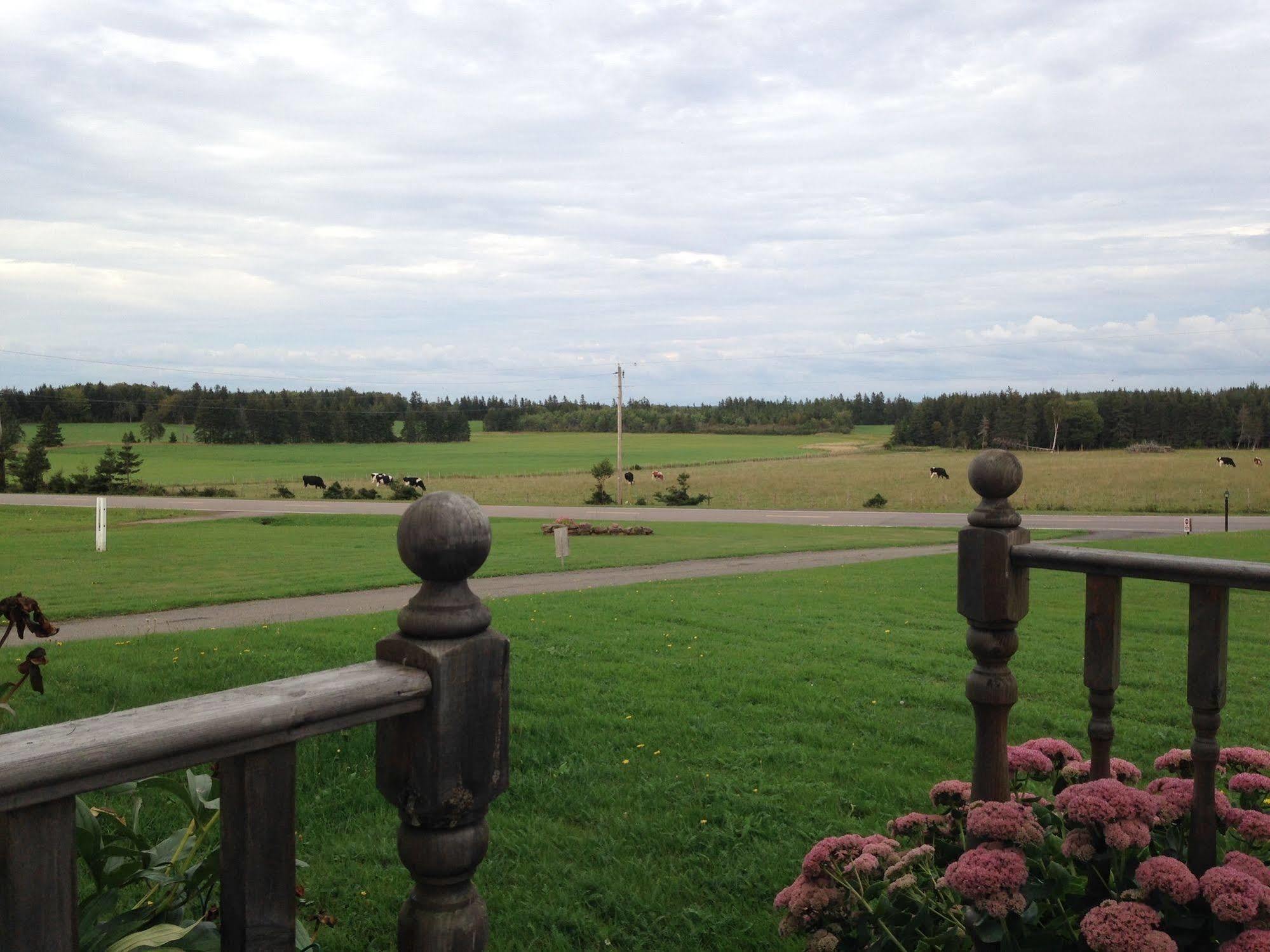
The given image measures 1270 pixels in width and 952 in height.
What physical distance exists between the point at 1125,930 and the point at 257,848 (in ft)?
7.00

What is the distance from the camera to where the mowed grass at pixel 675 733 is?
401cm

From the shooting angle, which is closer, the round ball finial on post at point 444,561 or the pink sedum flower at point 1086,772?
the round ball finial on post at point 444,561

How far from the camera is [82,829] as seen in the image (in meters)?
1.96

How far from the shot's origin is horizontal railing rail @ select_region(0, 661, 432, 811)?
132 centimetres

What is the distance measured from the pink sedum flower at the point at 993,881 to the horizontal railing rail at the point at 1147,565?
0.88 m

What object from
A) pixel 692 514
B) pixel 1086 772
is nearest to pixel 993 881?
pixel 1086 772

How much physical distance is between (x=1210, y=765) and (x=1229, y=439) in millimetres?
97447

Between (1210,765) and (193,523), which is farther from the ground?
(1210,765)

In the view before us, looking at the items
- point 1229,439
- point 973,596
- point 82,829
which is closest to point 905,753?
point 973,596

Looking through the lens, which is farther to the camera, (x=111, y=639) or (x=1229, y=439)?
(x=1229, y=439)

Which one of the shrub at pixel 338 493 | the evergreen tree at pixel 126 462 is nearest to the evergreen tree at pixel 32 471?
the evergreen tree at pixel 126 462

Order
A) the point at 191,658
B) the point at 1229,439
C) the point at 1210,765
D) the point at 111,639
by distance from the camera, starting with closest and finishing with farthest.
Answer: the point at 1210,765 < the point at 191,658 < the point at 111,639 < the point at 1229,439

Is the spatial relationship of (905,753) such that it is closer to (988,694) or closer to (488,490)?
(988,694)

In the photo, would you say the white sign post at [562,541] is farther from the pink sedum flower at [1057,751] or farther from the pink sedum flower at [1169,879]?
the pink sedum flower at [1169,879]
